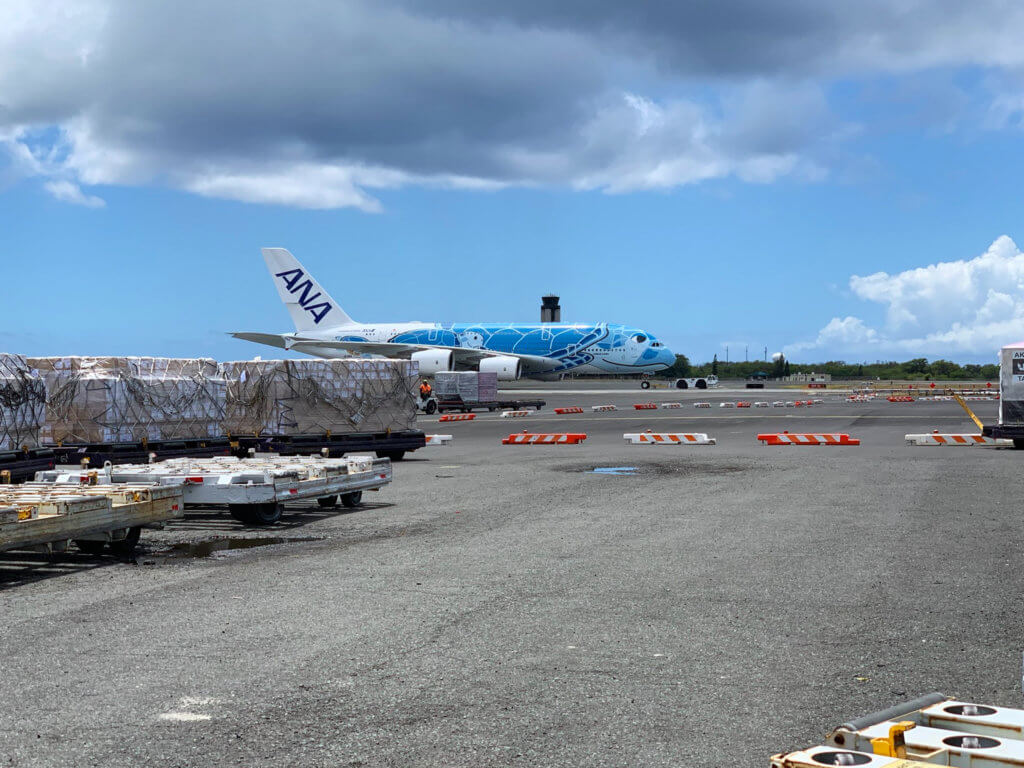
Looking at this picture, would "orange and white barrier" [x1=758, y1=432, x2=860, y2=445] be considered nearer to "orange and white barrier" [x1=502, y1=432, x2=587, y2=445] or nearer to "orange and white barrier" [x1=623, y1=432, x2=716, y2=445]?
"orange and white barrier" [x1=623, y1=432, x2=716, y2=445]

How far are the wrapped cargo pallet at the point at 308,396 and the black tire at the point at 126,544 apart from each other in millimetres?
11404

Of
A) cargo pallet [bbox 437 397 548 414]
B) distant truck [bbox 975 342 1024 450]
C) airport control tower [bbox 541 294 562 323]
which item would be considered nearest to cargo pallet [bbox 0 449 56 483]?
distant truck [bbox 975 342 1024 450]

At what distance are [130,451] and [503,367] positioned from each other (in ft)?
129

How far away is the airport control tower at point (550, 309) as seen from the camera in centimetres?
12400

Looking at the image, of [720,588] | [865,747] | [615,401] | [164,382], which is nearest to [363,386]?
[164,382]

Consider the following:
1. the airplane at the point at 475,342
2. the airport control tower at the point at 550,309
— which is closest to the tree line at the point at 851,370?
the airport control tower at the point at 550,309

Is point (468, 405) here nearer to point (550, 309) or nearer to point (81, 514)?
point (81, 514)

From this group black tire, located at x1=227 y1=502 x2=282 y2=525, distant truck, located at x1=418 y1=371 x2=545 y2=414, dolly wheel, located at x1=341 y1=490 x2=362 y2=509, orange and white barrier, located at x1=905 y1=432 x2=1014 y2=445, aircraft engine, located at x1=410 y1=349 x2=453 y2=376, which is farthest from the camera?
aircraft engine, located at x1=410 y1=349 x2=453 y2=376

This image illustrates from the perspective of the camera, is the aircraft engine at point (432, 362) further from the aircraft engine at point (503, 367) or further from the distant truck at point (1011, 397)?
the distant truck at point (1011, 397)

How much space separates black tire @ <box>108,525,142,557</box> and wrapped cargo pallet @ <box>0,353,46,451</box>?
20.9 feet

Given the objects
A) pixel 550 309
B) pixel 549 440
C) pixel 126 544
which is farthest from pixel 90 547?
pixel 550 309

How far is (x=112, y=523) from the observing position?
34.2ft

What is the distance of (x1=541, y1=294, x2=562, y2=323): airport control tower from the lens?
12400 cm

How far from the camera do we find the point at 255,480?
500 inches
